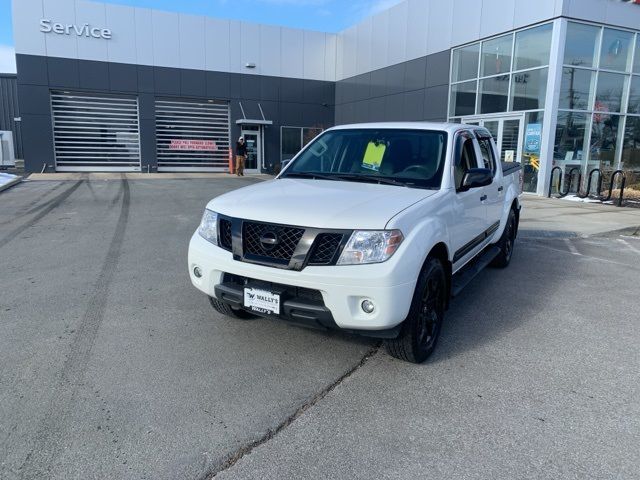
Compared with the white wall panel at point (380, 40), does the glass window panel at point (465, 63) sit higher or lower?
lower

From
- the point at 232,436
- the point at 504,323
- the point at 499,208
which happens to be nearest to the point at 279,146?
the point at 499,208

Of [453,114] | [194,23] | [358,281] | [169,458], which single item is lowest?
[169,458]

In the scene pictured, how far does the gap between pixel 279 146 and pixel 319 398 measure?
2436 cm

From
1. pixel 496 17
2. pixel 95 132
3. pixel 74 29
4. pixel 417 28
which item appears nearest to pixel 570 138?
pixel 496 17

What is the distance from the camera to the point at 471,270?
5246 millimetres

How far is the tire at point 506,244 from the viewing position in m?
6.71

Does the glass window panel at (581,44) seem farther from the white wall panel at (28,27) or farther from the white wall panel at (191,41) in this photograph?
the white wall panel at (28,27)

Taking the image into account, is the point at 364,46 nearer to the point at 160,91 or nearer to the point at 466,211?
the point at 160,91

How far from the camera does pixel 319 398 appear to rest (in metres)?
3.33

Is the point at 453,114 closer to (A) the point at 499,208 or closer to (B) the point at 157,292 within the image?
(A) the point at 499,208

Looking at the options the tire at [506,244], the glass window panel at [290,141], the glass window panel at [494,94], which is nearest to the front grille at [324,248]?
the tire at [506,244]

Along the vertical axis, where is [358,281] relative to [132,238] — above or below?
above

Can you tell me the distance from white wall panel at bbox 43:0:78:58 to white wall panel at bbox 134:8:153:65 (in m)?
2.66

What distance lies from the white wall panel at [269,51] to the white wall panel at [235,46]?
3.41ft
